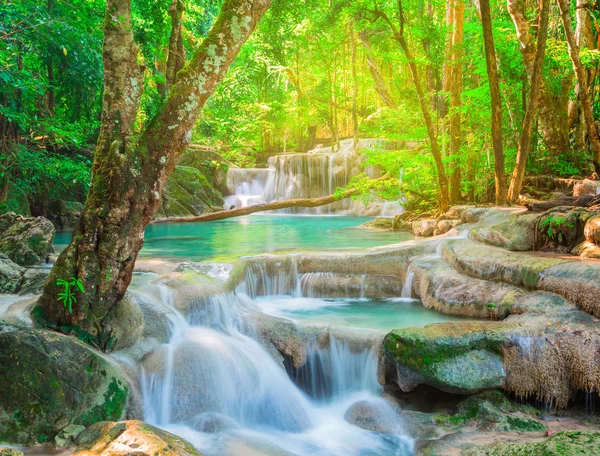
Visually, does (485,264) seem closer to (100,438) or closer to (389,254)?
(389,254)

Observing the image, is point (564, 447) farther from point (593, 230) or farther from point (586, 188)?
point (586, 188)

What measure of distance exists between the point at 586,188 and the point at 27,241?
10.3 meters

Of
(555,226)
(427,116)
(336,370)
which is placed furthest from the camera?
(427,116)

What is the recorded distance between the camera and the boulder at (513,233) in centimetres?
757

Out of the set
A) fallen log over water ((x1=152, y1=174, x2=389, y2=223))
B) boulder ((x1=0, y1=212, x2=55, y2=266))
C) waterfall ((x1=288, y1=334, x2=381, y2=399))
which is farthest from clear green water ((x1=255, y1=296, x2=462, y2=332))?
boulder ((x1=0, y1=212, x2=55, y2=266))

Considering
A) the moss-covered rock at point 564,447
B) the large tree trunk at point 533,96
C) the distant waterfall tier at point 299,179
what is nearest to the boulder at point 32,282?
the moss-covered rock at point 564,447

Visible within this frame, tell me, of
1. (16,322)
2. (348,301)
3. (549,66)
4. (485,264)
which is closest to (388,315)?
(348,301)

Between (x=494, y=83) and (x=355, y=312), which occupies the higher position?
(x=494, y=83)

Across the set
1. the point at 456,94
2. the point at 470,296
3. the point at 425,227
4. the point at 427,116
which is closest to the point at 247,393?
the point at 470,296

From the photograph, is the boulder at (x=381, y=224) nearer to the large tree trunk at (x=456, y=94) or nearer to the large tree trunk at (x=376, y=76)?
the large tree trunk at (x=456, y=94)

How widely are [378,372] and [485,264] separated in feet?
8.56

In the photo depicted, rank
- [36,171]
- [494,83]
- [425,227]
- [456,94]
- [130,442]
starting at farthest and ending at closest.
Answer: [456,94], [425,227], [36,171], [494,83], [130,442]

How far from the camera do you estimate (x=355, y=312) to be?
7.29m

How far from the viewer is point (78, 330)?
456cm
